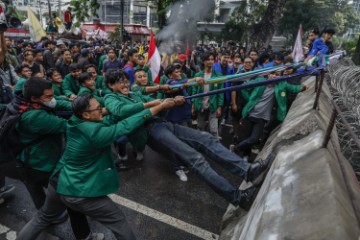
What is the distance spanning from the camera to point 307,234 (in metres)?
1.55

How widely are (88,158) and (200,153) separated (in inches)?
53.6

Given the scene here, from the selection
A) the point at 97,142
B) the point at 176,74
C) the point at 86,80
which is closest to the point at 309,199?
the point at 97,142

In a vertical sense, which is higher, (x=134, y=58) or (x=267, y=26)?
(x=267, y=26)

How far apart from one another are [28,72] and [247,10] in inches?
954

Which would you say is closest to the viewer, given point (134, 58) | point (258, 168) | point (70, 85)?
point (258, 168)

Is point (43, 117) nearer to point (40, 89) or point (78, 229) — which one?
point (40, 89)

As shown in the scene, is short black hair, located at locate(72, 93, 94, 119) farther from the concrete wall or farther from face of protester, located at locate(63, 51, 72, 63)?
face of protester, located at locate(63, 51, 72, 63)

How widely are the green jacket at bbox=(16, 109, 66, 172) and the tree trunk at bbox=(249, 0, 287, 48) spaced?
42.0 feet

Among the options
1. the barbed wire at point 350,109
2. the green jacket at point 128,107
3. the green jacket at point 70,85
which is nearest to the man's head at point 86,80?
the green jacket at point 70,85

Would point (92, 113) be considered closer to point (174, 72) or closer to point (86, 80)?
point (86, 80)

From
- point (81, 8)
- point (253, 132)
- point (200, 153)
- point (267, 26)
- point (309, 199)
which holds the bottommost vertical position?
point (253, 132)

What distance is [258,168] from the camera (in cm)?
300

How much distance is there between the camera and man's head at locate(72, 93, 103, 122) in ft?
7.79

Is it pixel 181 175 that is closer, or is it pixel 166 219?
pixel 166 219
